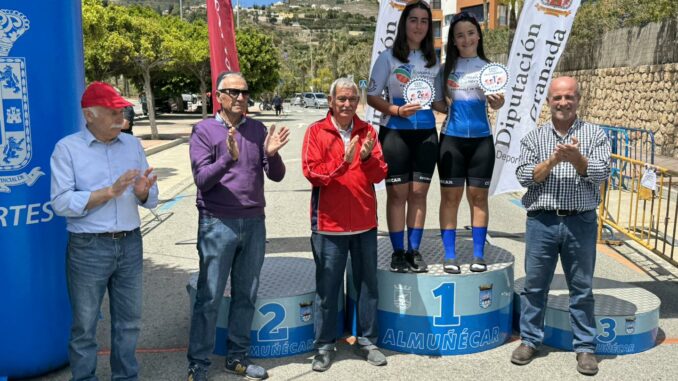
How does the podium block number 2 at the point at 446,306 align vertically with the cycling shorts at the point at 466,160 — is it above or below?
below

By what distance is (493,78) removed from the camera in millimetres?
4551

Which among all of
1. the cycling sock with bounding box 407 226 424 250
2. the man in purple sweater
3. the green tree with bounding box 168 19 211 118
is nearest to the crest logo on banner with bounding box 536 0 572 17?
the cycling sock with bounding box 407 226 424 250

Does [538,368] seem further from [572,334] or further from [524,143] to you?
[524,143]

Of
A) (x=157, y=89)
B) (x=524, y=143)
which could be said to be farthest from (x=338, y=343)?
(x=157, y=89)

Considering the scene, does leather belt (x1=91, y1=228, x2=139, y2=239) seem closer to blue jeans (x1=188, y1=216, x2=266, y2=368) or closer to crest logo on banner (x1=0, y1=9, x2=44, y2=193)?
blue jeans (x1=188, y1=216, x2=266, y2=368)

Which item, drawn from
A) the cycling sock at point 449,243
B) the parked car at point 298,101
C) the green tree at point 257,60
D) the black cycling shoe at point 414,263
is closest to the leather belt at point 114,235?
the black cycling shoe at point 414,263

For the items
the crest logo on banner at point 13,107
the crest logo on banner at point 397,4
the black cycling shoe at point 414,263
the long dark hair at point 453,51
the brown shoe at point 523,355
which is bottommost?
the brown shoe at point 523,355

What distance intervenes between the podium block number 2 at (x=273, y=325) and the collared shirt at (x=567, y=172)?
6.27 feet

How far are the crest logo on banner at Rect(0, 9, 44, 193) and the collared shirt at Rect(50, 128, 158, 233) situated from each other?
1.61ft

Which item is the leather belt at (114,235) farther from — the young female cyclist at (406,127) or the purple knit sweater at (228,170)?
the young female cyclist at (406,127)

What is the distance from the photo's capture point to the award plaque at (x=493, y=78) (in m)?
4.53

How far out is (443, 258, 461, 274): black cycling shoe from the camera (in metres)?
4.57

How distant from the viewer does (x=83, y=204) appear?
3322 millimetres

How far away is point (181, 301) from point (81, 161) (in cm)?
279
